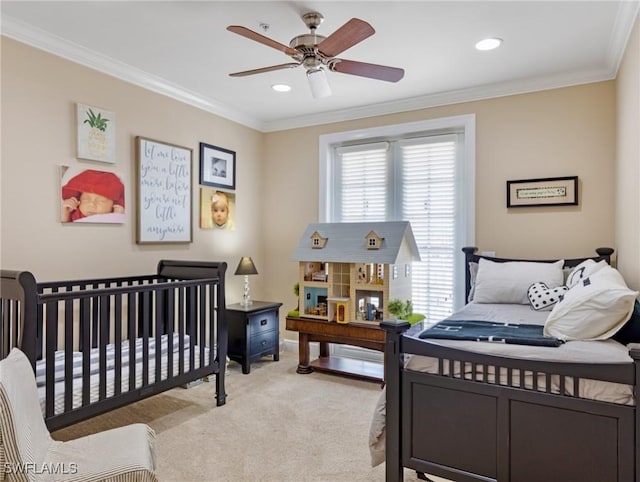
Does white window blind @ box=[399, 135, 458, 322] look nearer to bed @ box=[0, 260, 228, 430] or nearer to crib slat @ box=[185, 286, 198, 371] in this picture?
bed @ box=[0, 260, 228, 430]

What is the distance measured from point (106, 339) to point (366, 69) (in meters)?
2.10

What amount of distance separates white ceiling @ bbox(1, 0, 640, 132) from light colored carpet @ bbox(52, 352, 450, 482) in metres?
2.49

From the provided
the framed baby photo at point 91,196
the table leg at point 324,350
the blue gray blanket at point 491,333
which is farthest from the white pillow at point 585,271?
the framed baby photo at point 91,196

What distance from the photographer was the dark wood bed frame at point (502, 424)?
145 cm

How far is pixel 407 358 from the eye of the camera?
6.15 ft

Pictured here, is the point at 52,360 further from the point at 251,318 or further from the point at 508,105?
the point at 508,105

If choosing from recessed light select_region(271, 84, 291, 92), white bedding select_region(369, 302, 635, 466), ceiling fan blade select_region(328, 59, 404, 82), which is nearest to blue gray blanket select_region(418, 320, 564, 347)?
white bedding select_region(369, 302, 635, 466)

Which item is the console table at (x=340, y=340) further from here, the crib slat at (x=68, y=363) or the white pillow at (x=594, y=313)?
the crib slat at (x=68, y=363)

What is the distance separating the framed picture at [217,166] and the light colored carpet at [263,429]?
1.84m

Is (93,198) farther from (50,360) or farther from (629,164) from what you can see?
(629,164)

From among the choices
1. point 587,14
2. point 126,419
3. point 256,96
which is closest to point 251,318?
point 126,419

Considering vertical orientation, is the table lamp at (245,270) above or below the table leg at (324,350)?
above

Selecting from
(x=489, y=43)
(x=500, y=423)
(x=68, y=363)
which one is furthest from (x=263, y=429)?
(x=489, y=43)

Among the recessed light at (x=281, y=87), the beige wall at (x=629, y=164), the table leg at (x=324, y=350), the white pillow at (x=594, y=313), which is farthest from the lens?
the table leg at (x=324, y=350)
